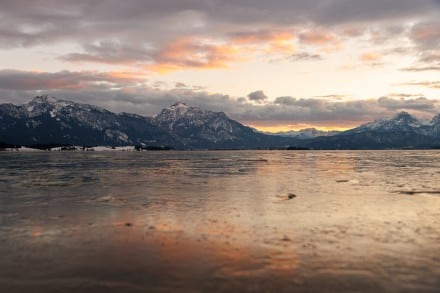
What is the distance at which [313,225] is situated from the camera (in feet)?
100

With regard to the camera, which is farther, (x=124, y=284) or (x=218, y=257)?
(x=218, y=257)

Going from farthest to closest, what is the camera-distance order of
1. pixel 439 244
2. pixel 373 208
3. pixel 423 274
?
pixel 373 208
pixel 439 244
pixel 423 274

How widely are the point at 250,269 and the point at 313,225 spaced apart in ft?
39.2

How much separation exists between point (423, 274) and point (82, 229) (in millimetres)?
21135

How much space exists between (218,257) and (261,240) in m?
4.52

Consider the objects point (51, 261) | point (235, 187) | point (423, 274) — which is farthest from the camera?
point (235, 187)

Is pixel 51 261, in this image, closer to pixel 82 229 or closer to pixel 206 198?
pixel 82 229

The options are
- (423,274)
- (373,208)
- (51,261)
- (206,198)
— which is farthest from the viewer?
(206,198)

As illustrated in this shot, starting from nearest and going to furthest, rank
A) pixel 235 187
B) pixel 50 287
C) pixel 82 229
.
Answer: pixel 50 287, pixel 82 229, pixel 235 187

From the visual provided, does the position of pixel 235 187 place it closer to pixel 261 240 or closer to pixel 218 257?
pixel 261 240

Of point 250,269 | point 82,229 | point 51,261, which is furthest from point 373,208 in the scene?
point 51,261

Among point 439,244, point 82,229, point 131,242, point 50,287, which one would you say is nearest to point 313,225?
point 439,244

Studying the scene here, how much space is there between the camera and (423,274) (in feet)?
62.6

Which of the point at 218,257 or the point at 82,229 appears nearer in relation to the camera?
the point at 218,257
